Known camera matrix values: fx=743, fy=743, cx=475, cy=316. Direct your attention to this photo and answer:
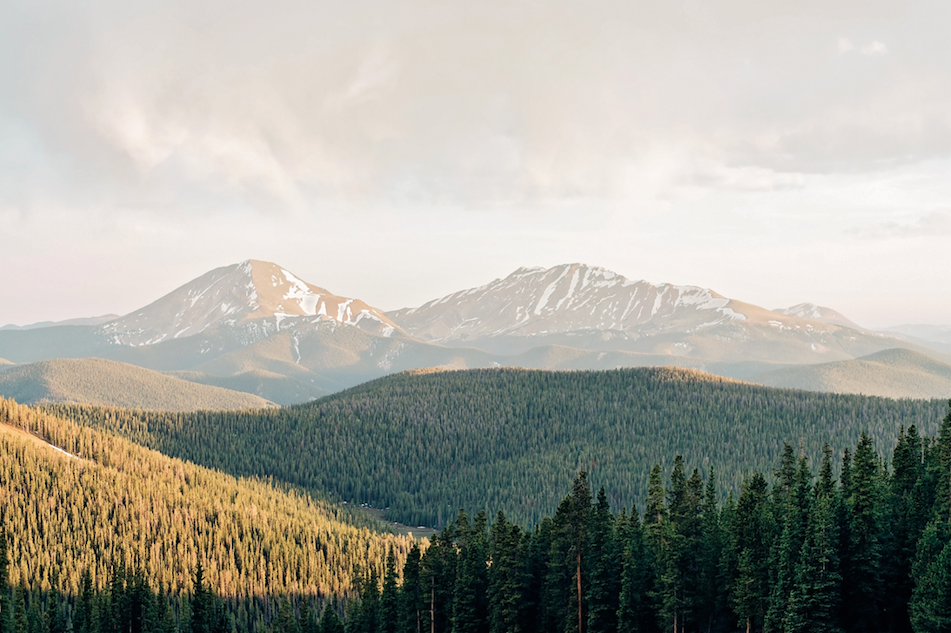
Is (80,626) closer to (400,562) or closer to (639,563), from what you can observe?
(400,562)

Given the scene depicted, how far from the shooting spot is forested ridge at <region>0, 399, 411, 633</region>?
5782 inches

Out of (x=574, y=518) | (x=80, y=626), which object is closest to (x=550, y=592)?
(x=574, y=518)

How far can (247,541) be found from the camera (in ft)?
546

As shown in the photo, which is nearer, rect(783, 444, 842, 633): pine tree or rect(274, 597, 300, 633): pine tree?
rect(783, 444, 842, 633): pine tree

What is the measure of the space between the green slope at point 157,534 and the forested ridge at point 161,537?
0.86 ft

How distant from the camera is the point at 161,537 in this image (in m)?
165

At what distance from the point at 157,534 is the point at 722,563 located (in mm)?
138800

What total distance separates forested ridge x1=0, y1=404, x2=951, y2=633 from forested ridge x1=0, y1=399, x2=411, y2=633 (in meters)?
57.9

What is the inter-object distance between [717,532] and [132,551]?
128m

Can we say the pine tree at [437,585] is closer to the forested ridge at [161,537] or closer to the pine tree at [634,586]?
the pine tree at [634,586]

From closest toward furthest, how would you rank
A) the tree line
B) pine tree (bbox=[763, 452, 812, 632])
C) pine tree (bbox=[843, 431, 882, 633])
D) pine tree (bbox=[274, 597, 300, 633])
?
1. the tree line
2. pine tree (bbox=[763, 452, 812, 632])
3. pine tree (bbox=[843, 431, 882, 633])
4. pine tree (bbox=[274, 597, 300, 633])

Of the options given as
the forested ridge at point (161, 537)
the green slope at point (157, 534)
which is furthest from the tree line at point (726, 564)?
the green slope at point (157, 534)

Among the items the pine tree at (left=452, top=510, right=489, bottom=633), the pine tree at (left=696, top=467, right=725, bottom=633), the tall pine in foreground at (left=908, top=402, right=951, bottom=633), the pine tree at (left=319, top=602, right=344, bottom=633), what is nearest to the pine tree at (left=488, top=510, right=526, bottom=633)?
the pine tree at (left=452, top=510, right=489, bottom=633)

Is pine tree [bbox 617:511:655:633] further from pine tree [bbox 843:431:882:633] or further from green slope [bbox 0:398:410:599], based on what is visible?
green slope [bbox 0:398:410:599]
